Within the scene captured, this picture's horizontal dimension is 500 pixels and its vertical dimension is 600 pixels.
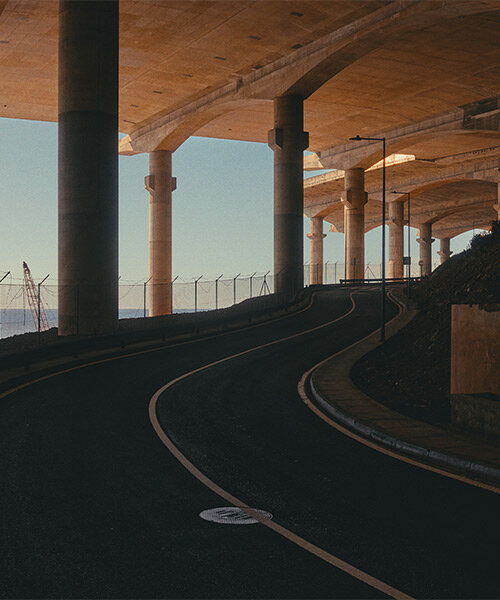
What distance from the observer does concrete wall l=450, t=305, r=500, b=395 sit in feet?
48.0

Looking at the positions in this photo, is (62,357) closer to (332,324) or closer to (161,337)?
(161,337)

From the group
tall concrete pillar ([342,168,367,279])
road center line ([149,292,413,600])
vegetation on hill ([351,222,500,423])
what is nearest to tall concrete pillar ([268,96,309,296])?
vegetation on hill ([351,222,500,423])

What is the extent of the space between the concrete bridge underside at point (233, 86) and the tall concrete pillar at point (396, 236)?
2267 centimetres

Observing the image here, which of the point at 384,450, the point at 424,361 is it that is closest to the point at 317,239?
the point at 424,361

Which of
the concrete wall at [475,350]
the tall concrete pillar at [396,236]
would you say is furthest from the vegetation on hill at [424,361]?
the tall concrete pillar at [396,236]

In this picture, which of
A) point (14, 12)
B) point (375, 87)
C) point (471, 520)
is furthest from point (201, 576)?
point (375, 87)

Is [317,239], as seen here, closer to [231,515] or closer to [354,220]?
[354,220]

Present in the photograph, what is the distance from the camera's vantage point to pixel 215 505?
359 inches

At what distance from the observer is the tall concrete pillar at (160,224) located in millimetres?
58031

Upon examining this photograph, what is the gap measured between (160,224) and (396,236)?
40.3 meters

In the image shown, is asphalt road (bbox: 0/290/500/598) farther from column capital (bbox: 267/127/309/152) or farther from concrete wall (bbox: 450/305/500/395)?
column capital (bbox: 267/127/309/152)

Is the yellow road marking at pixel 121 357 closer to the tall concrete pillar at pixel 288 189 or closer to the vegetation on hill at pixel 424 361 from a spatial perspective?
the tall concrete pillar at pixel 288 189

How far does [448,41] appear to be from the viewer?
37.2 metres

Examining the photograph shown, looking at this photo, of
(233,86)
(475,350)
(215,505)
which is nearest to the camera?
(215,505)
